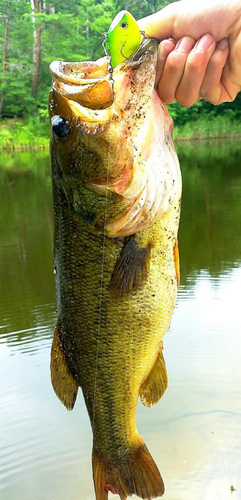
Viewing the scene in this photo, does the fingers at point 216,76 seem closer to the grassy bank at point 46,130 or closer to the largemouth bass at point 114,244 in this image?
the largemouth bass at point 114,244

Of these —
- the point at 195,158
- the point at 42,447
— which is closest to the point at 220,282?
the point at 42,447

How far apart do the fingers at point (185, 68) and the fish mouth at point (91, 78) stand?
154 millimetres

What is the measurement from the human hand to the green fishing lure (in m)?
0.22

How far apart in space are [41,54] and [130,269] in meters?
30.9

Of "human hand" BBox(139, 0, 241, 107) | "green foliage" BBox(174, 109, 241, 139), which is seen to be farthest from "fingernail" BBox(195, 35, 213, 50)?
"green foliage" BBox(174, 109, 241, 139)

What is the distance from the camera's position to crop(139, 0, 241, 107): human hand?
176 centimetres

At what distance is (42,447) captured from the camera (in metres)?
3.25

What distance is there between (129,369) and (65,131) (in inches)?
37.5

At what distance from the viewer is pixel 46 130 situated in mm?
27094

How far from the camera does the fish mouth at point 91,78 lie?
5.22 ft

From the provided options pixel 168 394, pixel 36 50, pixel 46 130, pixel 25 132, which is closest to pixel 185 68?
pixel 168 394

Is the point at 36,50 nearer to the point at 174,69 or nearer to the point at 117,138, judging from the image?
the point at 174,69

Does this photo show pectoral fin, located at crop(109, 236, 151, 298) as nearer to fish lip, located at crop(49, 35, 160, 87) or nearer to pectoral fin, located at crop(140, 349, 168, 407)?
pectoral fin, located at crop(140, 349, 168, 407)

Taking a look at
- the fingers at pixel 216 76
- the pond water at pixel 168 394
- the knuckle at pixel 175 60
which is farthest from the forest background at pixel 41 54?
the knuckle at pixel 175 60
